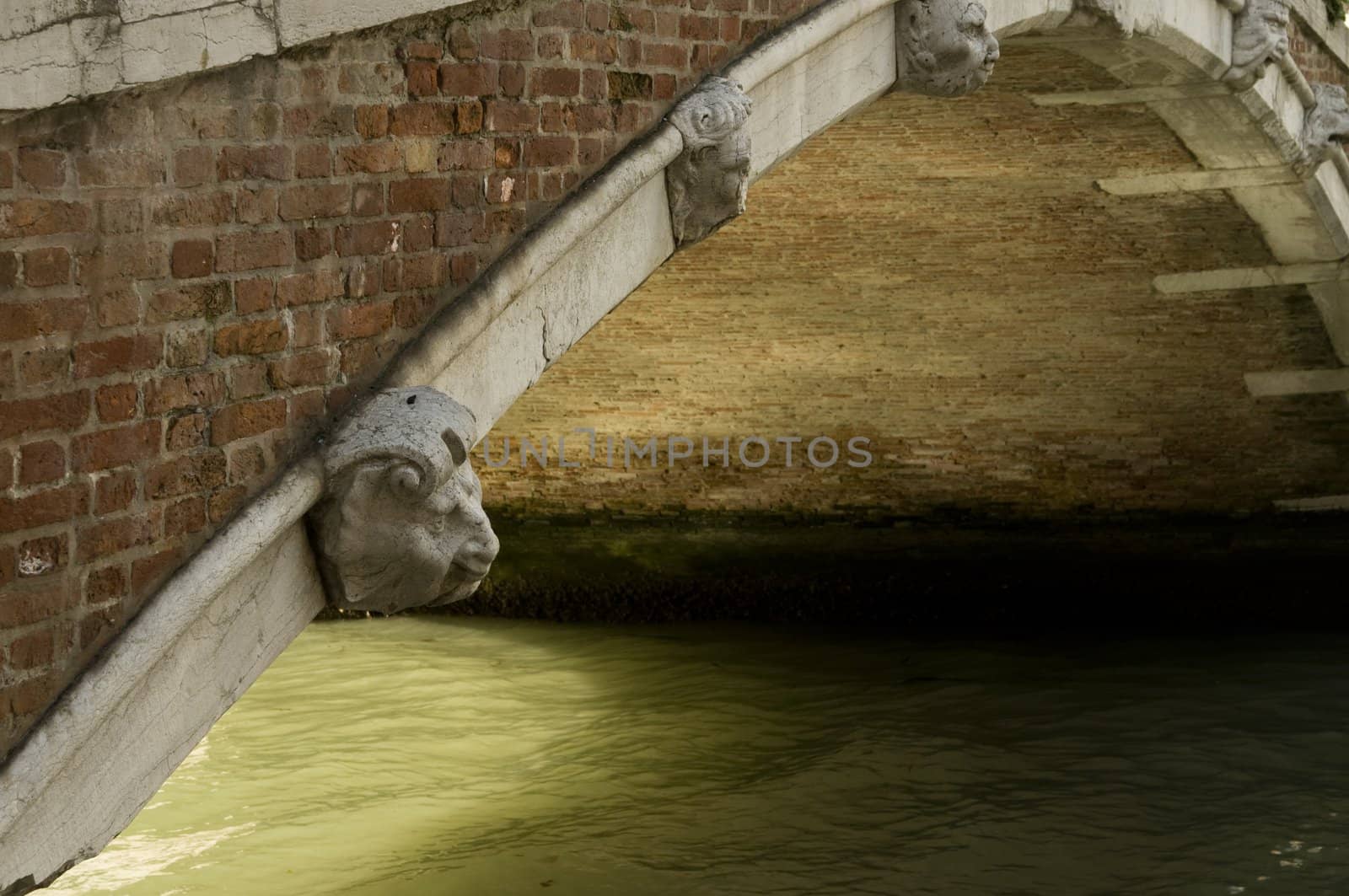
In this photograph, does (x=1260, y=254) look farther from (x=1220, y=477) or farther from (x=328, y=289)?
(x=328, y=289)

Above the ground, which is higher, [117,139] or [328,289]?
[117,139]

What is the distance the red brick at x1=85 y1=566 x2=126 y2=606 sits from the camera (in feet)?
7.90

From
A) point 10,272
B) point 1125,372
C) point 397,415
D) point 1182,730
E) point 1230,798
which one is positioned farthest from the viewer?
point 1125,372

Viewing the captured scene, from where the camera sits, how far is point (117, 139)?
7.89 ft

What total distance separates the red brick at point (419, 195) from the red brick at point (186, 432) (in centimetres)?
56

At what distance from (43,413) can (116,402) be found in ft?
0.43

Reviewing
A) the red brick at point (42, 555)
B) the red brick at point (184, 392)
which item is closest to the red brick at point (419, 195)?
the red brick at point (184, 392)

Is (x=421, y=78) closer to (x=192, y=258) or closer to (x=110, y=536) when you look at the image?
(x=192, y=258)

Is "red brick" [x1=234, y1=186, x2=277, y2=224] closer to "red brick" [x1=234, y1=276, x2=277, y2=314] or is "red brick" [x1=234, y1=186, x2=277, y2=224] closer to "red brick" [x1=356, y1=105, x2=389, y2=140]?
"red brick" [x1=234, y1=276, x2=277, y2=314]

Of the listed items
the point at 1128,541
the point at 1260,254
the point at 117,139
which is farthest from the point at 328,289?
the point at 1128,541

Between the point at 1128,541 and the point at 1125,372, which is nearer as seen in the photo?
the point at 1125,372

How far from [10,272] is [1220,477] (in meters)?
7.84

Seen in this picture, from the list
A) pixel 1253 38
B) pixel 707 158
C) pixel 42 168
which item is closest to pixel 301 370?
pixel 42 168

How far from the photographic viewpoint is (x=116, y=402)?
2.44m
